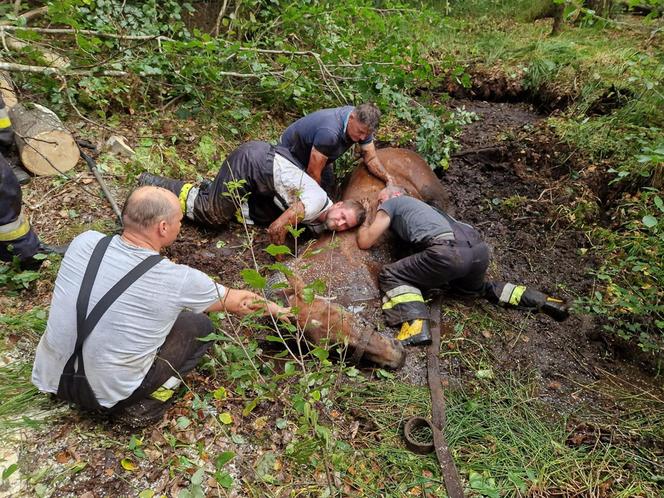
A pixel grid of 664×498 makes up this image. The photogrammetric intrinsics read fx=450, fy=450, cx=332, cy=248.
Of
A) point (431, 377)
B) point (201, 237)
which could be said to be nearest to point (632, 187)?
point (431, 377)

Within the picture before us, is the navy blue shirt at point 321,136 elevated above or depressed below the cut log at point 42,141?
above

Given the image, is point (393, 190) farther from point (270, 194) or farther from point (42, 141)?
point (42, 141)

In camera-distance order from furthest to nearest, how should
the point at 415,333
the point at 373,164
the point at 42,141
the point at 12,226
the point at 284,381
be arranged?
1. the point at 373,164
2. the point at 42,141
3. the point at 415,333
4. the point at 12,226
5. the point at 284,381

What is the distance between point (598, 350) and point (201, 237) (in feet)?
12.1

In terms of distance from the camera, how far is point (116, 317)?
225cm

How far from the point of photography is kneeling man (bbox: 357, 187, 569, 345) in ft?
12.1

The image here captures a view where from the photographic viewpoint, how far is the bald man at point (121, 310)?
2244 millimetres

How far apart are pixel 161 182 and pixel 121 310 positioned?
2526 mm

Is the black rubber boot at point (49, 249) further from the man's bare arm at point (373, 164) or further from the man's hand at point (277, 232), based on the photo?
the man's bare arm at point (373, 164)

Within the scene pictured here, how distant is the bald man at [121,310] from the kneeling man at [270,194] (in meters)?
1.71

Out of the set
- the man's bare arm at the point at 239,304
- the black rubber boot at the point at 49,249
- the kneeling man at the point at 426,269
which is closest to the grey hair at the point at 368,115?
the kneeling man at the point at 426,269

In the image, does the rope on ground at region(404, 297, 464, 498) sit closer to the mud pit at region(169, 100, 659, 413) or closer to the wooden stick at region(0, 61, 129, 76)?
the mud pit at region(169, 100, 659, 413)

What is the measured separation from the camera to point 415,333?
3.55 m

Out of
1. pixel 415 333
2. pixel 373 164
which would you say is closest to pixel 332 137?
pixel 373 164
